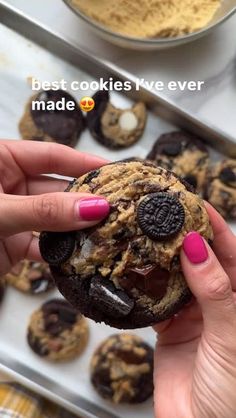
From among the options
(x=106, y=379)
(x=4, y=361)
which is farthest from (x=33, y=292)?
(x=106, y=379)

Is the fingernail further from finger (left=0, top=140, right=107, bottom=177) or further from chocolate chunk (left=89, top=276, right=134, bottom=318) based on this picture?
finger (left=0, top=140, right=107, bottom=177)

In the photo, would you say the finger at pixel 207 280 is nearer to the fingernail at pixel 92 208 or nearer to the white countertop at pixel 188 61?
the fingernail at pixel 92 208

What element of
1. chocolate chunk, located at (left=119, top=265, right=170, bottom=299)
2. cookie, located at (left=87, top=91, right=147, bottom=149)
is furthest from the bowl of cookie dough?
chocolate chunk, located at (left=119, top=265, right=170, bottom=299)

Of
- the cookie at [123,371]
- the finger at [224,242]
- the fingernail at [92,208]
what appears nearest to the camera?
the fingernail at [92,208]

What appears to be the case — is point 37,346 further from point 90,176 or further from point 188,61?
point 188,61

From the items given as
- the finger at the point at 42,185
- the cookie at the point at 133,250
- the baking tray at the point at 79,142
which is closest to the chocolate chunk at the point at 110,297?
the cookie at the point at 133,250

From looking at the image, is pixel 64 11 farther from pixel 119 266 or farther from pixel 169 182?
A: pixel 119 266
